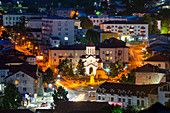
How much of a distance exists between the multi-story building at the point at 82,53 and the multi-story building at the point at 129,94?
23.7 m

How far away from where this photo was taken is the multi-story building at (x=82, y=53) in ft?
241

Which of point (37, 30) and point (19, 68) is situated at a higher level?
point (37, 30)

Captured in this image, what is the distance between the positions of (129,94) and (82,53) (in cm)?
2704

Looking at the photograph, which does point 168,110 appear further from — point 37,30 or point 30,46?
point 37,30

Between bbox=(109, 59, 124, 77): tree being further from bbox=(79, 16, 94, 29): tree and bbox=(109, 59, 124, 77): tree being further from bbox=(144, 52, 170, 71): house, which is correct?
bbox=(79, 16, 94, 29): tree

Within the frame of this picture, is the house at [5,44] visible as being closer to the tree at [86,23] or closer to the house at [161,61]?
the house at [161,61]

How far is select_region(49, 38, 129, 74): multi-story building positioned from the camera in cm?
7350

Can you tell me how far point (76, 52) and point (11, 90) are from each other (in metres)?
28.7

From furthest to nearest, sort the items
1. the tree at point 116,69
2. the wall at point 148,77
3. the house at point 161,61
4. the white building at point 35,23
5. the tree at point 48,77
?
the white building at point 35,23, the tree at point 116,69, the house at point 161,61, the tree at point 48,77, the wall at point 148,77

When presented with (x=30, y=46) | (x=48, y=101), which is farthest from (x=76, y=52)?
(x=48, y=101)

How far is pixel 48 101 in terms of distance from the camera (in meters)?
50.4

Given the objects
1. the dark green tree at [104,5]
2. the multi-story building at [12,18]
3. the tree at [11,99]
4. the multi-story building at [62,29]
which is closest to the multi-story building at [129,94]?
the tree at [11,99]

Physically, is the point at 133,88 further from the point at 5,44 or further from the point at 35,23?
the point at 35,23

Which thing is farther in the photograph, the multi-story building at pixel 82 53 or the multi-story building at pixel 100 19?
the multi-story building at pixel 100 19
